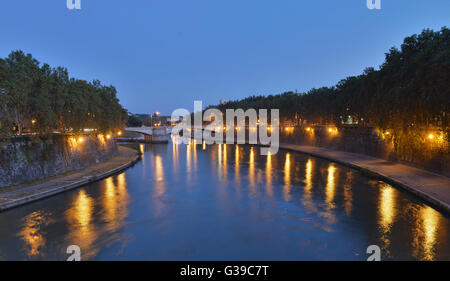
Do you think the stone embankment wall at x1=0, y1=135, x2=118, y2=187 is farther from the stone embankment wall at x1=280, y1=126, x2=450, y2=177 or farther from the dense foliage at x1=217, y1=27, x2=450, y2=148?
the stone embankment wall at x1=280, y1=126, x2=450, y2=177

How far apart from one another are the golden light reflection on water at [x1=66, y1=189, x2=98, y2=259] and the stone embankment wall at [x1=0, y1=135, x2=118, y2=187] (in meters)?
4.78

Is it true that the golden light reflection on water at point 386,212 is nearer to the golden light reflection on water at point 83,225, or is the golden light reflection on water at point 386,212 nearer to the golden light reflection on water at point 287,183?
the golden light reflection on water at point 287,183

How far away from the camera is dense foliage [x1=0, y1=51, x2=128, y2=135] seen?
1720 cm

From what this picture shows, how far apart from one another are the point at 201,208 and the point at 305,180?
11.2m

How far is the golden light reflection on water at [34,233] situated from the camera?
416 inches

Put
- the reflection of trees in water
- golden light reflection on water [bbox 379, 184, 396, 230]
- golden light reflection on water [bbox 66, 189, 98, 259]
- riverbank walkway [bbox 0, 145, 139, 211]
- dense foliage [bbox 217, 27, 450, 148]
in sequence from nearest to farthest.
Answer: golden light reflection on water [bbox 66, 189, 98, 259], the reflection of trees in water, golden light reflection on water [bbox 379, 184, 396, 230], riverbank walkway [bbox 0, 145, 139, 211], dense foliage [bbox 217, 27, 450, 148]

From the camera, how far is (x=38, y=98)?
20.1 meters

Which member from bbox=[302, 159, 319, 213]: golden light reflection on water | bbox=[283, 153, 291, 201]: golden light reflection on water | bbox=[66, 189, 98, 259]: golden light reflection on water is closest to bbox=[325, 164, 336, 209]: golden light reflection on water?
bbox=[302, 159, 319, 213]: golden light reflection on water

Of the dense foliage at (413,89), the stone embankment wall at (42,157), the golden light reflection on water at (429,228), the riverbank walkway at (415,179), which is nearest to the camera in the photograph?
the golden light reflection on water at (429,228)

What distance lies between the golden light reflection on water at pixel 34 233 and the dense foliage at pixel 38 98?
21.4 ft

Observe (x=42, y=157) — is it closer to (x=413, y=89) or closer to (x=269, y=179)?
(x=269, y=179)

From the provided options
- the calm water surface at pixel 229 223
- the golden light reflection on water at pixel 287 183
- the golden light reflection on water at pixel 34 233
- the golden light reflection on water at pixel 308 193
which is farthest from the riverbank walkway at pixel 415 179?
the golden light reflection on water at pixel 34 233
